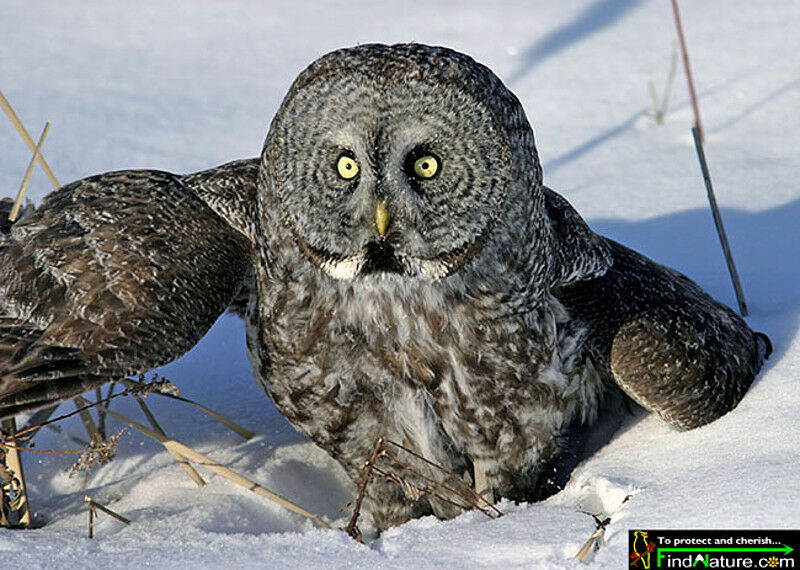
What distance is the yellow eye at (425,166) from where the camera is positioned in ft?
8.52

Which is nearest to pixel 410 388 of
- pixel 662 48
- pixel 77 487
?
pixel 77 487

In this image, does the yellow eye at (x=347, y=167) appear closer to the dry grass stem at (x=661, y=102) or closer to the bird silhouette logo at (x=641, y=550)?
the bird silhouette logo at (x=641, y=550)

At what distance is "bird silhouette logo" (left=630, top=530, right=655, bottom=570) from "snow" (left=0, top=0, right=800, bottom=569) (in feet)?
0.11

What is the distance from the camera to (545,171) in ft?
17.0

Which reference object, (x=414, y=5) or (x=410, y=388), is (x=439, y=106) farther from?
(x=414, y=5)

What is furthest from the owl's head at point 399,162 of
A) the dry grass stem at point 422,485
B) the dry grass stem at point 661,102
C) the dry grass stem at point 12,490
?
the dry grass stem at point 661,102

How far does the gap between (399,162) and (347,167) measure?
0.14 m

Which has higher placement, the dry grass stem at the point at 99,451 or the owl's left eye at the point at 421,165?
the owl's left eye at the point at 421,165

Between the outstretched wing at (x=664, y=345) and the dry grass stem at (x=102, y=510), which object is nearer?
the dry grass stem at (x=102, y=510)

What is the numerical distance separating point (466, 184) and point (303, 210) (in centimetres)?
44

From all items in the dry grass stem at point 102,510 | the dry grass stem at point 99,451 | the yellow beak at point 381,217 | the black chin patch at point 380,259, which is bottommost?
the dry grass stem at point 102,510

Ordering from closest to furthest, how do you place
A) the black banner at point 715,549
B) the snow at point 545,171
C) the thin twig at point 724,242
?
the black banner at point 715,549 < the snow at point 545,171 < the thin twig at point 724,242

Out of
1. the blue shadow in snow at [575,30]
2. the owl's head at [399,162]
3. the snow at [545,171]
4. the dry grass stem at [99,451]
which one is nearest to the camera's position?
the snow at [545,171]

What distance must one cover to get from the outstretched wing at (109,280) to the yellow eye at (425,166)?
2.31ft
